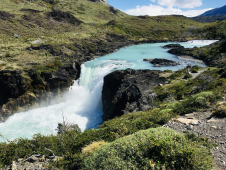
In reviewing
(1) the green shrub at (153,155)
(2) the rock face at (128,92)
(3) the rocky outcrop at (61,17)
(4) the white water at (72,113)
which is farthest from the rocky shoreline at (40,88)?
(3) the rocky outcrop at (61,17)

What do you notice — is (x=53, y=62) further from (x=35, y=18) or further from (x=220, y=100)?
(x=35, y=18)

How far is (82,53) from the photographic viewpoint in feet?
141

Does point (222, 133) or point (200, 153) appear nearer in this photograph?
point (200, 153)

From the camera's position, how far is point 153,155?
12.9ft

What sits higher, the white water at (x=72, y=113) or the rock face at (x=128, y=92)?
the rock face at (x=128, y=92)

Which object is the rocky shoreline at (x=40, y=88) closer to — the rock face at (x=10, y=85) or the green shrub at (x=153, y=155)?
the rock face at (x=10, y=85)

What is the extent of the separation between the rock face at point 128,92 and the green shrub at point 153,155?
32.5 ft

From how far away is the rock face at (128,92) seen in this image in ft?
53.0

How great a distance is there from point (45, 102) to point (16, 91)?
4.70m

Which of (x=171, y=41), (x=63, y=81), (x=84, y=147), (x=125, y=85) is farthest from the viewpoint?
(x=171, y=41)

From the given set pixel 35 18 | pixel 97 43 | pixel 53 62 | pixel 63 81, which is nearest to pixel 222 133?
pixel 63 81

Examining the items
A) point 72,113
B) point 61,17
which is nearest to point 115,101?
point 72,113

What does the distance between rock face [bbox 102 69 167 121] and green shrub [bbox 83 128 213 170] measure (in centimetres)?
992

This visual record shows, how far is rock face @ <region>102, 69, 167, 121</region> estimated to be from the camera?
16169 mm
